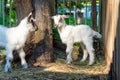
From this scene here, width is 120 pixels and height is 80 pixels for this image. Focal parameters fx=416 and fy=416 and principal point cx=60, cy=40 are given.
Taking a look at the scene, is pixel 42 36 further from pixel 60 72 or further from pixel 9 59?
pixel 60 72

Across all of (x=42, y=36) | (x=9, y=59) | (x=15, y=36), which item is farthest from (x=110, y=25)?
(x=9, y=59)

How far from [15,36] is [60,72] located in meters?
1.20

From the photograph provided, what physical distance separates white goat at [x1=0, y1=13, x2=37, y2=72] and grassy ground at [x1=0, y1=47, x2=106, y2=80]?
0.39m

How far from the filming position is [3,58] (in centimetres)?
981

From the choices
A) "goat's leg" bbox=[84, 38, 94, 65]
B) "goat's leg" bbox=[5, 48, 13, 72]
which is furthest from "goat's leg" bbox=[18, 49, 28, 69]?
"goat's leg" bbox=[84, 38, 94, 65]

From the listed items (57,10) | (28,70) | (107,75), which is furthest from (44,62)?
(57,10)

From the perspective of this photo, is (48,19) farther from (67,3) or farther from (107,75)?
(67,3)

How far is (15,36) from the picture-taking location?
8656 mm

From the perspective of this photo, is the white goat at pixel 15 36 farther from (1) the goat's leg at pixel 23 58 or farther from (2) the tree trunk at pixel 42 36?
(2) the tree trunk at pixel 42 36

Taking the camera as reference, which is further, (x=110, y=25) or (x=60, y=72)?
(x=60, y=72)

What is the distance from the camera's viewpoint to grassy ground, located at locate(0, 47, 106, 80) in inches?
317

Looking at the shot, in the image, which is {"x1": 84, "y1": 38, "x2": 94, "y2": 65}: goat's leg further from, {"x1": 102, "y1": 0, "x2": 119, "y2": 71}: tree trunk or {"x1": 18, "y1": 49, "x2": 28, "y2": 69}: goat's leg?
{"x1": 18, "y1": 49, "x2": 28, "y2": 69}: goat's leg

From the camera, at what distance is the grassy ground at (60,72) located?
26.4 feet

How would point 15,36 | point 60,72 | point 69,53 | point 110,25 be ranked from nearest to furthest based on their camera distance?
1. point 110,25
2. point 60,72
3. point 15,36
4. point 69,53
